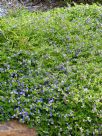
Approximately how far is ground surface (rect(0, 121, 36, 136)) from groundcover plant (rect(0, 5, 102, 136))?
0.17 feet

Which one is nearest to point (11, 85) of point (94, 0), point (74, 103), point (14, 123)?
point (14, 123)

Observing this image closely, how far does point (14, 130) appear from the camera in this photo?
325cm

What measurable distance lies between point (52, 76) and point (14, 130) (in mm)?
675

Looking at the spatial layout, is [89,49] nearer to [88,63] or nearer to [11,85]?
[88,63]

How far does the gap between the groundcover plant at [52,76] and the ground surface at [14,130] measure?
0.17 ft

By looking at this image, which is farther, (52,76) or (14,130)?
(52,76)

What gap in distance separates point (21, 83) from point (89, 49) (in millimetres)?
1037

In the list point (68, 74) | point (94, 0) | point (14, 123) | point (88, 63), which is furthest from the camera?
point (94, 0)

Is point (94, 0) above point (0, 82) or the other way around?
the other way around

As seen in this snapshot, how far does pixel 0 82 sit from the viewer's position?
3492 millimetres

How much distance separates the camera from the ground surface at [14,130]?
3.23 m

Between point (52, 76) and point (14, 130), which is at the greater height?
point (52, 76)

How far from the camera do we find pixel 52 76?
11.9 ft

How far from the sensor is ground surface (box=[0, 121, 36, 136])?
323 cm
